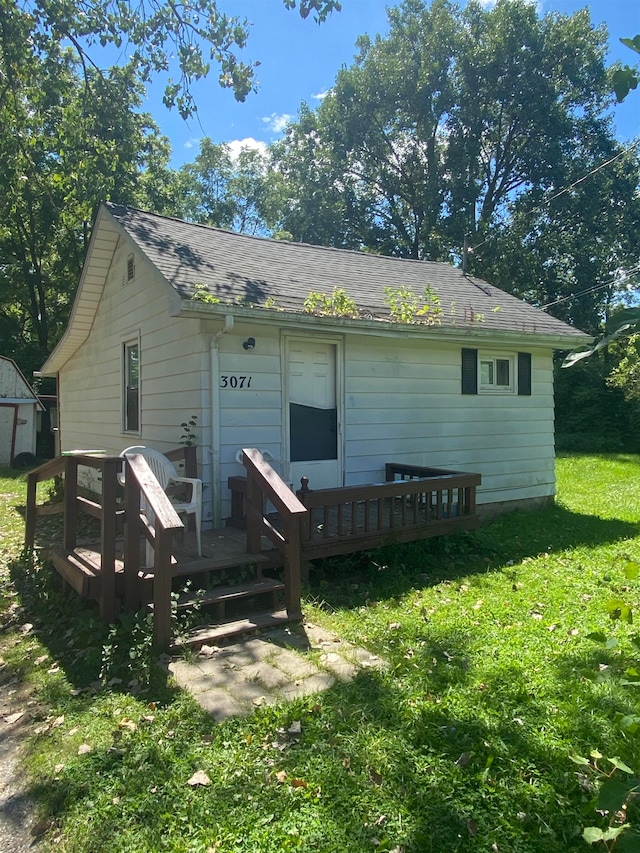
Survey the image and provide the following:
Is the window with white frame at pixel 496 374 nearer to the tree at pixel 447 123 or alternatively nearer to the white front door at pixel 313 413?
the white front door at pixel 313 413

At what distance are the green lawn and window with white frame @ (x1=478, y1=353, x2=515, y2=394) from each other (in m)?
4.50

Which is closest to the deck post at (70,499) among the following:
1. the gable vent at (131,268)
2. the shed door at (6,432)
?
the gable vent at (131,268)

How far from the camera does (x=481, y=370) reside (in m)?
9.10

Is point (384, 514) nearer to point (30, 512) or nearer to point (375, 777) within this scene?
point (30, 512)

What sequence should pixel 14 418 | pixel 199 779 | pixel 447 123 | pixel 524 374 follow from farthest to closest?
pixel 447 123
pixel 14 418
pixel 524 374
pixel 199 779

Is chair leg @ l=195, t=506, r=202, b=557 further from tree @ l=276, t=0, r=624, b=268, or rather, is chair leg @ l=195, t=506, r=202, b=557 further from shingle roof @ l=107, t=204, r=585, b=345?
tree @ l=276, t=0, r=624, b=268

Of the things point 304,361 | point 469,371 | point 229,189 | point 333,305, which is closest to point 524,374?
point 469,371

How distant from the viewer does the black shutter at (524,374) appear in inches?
375

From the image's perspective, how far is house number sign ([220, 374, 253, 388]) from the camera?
6336 millimetres

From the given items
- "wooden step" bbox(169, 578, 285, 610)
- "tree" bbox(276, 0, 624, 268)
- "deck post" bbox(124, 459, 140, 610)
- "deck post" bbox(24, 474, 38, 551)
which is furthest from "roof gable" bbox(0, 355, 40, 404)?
"tree" bbox(276, 0, 624, 268)

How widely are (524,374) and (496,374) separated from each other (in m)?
0.61

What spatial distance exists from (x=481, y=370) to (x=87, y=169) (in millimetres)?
8290

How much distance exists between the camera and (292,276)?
821cm

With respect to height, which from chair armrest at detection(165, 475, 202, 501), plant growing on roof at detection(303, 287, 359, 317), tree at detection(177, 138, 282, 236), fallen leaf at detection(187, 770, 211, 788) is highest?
tree at detection(177, 138, 282, 236)
